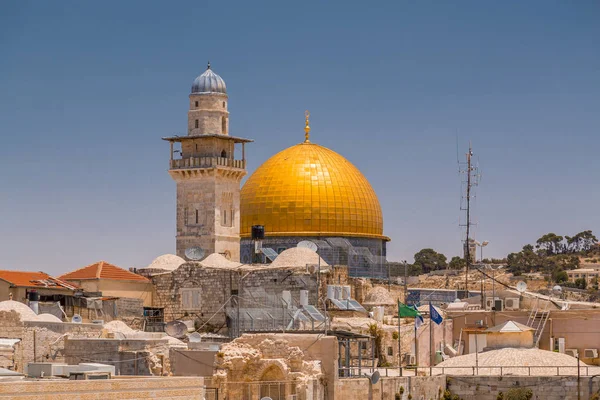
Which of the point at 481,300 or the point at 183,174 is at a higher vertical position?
the point at 183,174

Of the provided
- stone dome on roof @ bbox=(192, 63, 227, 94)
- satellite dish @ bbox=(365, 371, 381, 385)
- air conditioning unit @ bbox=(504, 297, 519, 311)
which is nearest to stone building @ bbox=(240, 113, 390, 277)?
stone dome on roof @ bbox=(192, 63, 227, 94)

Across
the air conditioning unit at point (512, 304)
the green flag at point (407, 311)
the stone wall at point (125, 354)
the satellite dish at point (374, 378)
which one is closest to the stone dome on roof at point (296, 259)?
the green flag at point (407, 311)

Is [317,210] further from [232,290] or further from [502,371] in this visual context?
[502,371]

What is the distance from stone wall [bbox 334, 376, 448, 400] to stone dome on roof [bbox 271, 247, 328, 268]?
1213 centimetres

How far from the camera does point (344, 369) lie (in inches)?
1617

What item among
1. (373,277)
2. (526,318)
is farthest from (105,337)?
(373,277)

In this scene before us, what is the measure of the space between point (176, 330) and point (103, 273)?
25.0 ft

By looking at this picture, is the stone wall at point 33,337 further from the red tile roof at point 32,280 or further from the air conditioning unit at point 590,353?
the air conditioning unit at point 590,353

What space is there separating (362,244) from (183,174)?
873cm

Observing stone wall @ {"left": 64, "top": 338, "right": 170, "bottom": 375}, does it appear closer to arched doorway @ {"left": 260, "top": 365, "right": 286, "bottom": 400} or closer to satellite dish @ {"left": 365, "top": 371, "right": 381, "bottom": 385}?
arched doorway @ {"left": 260, "top": 365, "right": 286, "bottom": 400}

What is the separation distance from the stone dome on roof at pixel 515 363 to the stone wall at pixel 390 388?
131 cm

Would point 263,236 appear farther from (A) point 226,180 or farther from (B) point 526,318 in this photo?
(B) point 526,318

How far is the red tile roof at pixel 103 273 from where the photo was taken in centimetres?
5653

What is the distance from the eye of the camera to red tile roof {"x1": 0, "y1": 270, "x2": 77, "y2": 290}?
52.8 metres
